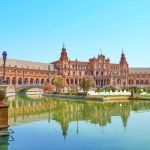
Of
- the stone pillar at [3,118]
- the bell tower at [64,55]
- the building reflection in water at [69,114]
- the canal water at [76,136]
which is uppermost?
the bell tower at [64,55]

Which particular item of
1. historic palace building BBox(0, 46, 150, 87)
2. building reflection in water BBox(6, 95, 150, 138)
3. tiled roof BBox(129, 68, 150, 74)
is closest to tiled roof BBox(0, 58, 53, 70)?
historic palace building BBox(0, 46, 150, 87)

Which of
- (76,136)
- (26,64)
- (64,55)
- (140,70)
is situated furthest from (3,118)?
(140,70)

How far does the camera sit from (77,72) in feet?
444

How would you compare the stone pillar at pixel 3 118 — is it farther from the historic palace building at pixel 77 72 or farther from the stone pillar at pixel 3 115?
the historic palace building at pixel 77 72

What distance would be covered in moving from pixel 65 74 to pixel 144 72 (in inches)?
1722

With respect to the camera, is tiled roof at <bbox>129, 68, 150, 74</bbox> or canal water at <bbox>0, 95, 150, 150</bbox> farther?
tiled roof at <bbox>129, 68, 150, 74</bbox>

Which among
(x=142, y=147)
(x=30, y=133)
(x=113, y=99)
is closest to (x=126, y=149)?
(x=142, y=147)

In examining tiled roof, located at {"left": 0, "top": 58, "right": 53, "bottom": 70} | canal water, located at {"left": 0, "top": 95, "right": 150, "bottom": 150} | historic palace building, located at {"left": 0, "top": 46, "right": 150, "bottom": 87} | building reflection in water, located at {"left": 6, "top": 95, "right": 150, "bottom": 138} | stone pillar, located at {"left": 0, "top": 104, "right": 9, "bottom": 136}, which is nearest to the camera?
canal water, located at {"left": 0, "top": 95, "right": 150, "bottom": 150}

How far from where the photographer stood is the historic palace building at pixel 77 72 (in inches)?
4555

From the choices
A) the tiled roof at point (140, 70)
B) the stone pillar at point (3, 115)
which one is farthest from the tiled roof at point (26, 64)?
the stone pillar at point (3, 115)

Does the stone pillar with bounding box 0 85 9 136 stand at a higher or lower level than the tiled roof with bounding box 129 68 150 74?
lower

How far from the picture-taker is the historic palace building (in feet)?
380

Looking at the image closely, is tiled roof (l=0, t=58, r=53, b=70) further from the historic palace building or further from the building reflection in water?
the building reflection in water

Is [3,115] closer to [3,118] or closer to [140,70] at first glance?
[3,118]
